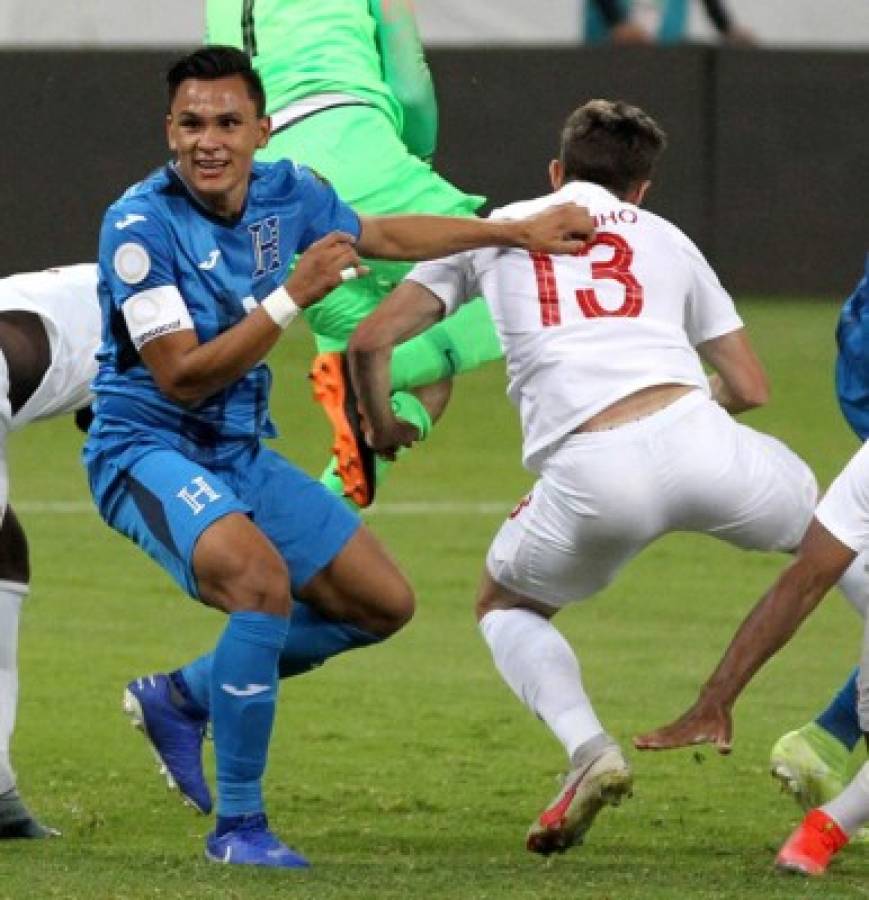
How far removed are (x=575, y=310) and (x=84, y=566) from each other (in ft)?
16.8

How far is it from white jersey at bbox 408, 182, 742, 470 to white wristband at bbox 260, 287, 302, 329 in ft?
2.31

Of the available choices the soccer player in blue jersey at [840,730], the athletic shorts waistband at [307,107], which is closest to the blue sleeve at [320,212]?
the soccer player in blue jersey at [840,730]

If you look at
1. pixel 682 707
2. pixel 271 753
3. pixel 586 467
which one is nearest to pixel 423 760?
pixel 271 753

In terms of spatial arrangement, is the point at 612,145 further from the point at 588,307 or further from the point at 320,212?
the point at 320,212

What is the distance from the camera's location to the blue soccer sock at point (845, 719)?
703 cm

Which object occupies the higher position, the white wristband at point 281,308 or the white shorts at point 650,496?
the white wristband at point 281,308

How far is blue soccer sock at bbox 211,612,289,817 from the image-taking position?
6.33 metres

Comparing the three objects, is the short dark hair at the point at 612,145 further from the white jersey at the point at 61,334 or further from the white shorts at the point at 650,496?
the white jersey at the point at 61,334

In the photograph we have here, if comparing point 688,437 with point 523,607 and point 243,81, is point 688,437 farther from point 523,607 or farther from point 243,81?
point 243,81

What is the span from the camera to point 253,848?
20.7 ft

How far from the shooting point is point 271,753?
8.32m

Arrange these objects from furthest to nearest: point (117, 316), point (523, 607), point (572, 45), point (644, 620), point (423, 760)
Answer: point (572, 45) → point (644, 620) → point (423, 760) → point (523, 607) → point (117, 316)

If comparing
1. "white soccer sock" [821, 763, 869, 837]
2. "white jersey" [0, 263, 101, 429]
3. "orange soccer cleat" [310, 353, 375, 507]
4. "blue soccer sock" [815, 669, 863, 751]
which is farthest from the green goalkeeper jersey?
"white soccer sock" [821, 763, 869, 837]

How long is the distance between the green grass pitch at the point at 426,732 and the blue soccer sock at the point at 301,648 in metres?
0.37
